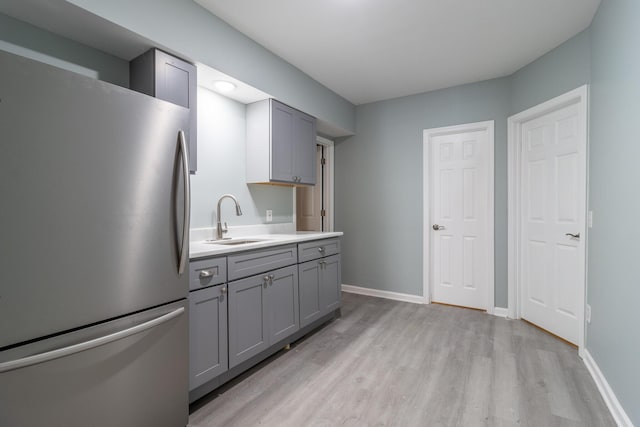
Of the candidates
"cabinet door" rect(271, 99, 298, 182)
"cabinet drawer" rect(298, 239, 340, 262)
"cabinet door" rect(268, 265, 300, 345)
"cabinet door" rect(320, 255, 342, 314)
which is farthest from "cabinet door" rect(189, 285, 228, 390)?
"cabinet door" rect(271, 99, 298, 182)

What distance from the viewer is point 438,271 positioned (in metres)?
3.74

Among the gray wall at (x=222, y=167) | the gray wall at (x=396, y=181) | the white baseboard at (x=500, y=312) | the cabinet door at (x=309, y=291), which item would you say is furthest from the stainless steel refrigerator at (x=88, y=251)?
the white baseboard at (x=500, y=312)

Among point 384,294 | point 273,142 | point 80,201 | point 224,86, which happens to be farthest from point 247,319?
point 384,294

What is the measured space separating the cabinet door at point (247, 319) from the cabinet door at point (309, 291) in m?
0.46

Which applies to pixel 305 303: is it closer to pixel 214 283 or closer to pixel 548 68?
pixel 214 283

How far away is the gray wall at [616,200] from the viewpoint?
5.14 feet

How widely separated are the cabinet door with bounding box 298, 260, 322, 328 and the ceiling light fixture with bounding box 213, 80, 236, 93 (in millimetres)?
1601

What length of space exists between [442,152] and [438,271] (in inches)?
57.6

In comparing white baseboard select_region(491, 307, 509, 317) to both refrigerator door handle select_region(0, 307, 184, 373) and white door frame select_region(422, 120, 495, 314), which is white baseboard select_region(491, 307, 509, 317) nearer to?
white door frame select_region(422, 120, 495, 314)

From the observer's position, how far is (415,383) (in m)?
2.04

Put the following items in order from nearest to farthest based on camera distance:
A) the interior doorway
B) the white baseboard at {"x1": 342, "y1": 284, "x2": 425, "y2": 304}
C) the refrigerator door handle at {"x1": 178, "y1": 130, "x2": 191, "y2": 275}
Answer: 1. the refrigerator door handle at {"x1": 178, "y1": 130, "x2": 191, "y2": 275}
2. the white baseboard at {"x1": 342, "y1": 284, "x2": 425, "y2": 304}
3. the interior doorway

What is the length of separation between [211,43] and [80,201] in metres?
1.52

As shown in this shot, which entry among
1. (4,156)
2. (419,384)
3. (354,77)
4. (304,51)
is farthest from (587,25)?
(4,156)

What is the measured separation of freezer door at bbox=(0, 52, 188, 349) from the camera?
101 cm
